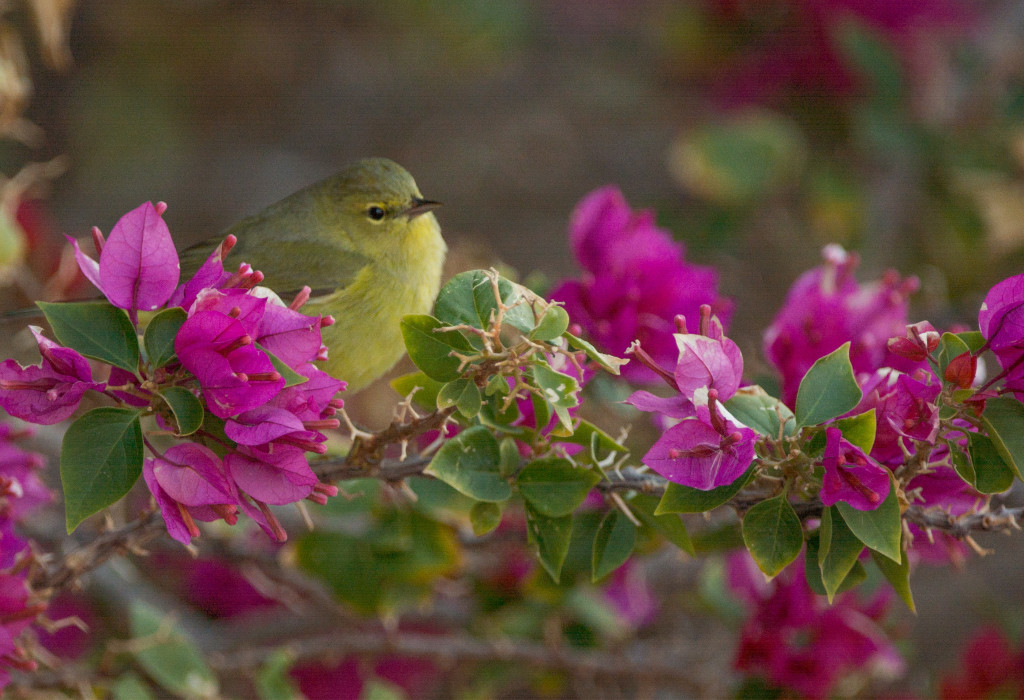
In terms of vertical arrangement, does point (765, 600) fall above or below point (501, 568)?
above

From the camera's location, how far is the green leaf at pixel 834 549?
978 mm

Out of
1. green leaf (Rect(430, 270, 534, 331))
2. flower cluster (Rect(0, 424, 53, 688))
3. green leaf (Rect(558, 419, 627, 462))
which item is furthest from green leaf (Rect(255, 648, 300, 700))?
green leaf (Rect(430, 270, 534, 331))

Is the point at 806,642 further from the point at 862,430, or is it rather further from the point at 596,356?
A: the point at 596,356

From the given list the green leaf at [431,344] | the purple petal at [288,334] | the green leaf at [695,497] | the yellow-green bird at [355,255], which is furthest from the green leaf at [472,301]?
the yellow-green bird at [355,255]

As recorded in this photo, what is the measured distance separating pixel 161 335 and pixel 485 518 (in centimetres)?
43

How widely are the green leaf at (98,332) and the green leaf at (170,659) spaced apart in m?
0.82

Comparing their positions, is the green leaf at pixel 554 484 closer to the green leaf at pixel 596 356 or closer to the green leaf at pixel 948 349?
the green leaf at pixel 596 356

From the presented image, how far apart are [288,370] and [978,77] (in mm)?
2647

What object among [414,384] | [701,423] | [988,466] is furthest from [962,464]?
[414,384]

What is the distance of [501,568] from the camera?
209 cm

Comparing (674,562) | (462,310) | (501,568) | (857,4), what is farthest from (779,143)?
(462,310)

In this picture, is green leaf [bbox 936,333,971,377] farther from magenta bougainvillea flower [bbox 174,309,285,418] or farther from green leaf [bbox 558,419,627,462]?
magenta bougainvillea flower [bbox 174,309,285,418]

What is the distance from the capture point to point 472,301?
38.9 inches

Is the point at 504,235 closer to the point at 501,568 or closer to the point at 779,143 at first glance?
the point at 779,143
